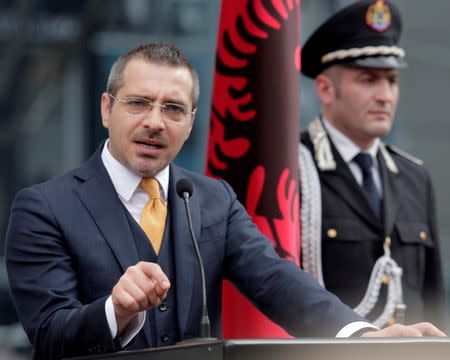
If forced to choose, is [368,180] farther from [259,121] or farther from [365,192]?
[259,121]

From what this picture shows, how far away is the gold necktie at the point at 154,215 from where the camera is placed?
3803 mm

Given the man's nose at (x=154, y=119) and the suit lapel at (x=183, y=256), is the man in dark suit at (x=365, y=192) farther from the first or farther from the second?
the man's nose at (x=154, y=119)

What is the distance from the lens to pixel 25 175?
17.6 meters

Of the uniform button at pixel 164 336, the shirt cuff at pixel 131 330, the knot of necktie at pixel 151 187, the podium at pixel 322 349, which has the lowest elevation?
the uniform button at pixel 164 336

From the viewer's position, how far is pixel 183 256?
12.4 feet

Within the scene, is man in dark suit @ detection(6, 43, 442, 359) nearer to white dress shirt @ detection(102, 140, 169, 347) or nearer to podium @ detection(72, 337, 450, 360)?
white dress shirt @ detection(102, 140, 169, 347)

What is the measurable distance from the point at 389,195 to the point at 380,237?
17 cm

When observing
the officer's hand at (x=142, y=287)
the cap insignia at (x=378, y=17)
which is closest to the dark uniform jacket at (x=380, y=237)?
the cap insignia at (x=378, y=17)

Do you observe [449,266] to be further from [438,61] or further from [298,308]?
[298,308]

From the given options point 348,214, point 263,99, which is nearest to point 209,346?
point 263,99

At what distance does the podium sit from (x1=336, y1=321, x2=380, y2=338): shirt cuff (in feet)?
2.14

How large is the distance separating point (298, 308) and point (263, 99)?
944 mm

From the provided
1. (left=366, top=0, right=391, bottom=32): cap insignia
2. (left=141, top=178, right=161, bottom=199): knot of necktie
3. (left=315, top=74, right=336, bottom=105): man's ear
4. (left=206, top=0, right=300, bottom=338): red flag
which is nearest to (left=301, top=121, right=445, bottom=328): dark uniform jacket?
(left=315, top=74, right=336, bottom=105): man's ear

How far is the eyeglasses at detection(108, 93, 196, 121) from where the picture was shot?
3.75 m
